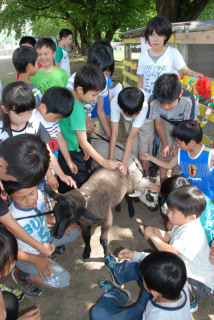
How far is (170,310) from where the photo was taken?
154 cm

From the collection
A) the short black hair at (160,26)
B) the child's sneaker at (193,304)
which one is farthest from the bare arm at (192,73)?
the child's sneaker at (193,304)

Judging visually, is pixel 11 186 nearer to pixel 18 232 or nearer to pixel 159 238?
pixel 18 232

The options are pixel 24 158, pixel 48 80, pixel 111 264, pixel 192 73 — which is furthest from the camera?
pixel 48 80

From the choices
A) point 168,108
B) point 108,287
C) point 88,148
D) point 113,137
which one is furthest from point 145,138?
point 108,287

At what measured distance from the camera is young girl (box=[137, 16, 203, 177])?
3.04 metres

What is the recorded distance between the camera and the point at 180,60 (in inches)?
126

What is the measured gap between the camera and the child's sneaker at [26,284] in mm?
2277

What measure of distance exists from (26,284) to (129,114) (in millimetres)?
2012

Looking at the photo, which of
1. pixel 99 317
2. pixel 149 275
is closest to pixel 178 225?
pixel 149 275

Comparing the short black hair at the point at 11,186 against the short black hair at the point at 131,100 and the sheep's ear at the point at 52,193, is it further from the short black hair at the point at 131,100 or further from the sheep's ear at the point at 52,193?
the short black hair at the point at 131,100

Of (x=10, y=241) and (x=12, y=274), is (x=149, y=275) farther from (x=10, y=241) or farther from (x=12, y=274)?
(x=12, y=274)

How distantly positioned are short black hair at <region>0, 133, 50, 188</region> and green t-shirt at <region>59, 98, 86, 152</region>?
932 millimetres

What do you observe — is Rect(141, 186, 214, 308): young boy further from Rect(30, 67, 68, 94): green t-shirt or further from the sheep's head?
Rect(30, 67, 68, 94): green t-shirt

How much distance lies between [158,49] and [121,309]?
2.95 meters
